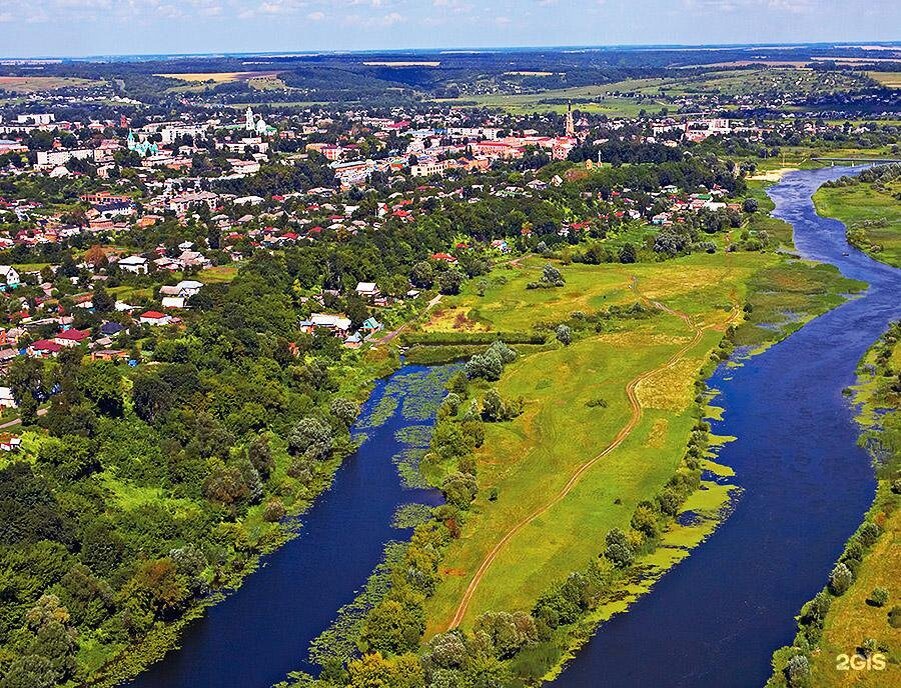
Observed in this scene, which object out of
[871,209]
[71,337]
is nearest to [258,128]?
[871,209]

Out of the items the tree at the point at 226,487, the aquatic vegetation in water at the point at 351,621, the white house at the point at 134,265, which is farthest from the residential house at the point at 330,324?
the aquatic vegetation in water at the point at 351,621

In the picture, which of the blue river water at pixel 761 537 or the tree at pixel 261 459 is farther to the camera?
the tree at pixel 261 459

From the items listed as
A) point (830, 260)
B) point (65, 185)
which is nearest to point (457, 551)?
point (830, 260)

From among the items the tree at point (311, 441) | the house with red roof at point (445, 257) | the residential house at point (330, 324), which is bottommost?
the tree at point (311, 441)

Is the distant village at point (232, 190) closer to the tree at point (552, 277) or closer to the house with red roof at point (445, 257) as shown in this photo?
the house with red roof at point (445, 257)

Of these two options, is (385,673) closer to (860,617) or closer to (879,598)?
(860,617)

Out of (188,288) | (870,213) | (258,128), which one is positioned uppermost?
(258,128)

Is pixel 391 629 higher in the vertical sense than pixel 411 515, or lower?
higher
